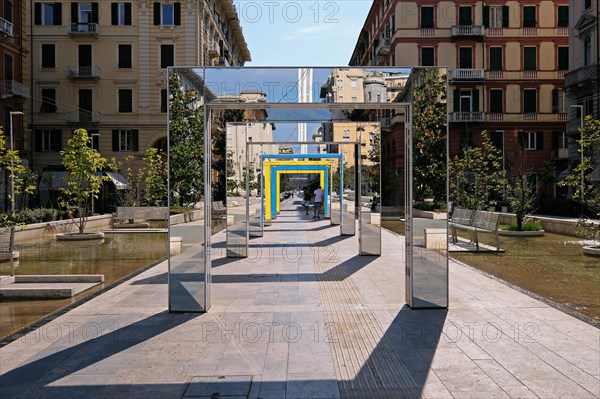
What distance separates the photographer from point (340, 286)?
29.9 ft

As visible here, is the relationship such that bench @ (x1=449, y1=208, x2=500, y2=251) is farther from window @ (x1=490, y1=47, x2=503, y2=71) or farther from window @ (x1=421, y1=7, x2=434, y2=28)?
window @ (x1=490, y1=47, x2=503, y2=71)

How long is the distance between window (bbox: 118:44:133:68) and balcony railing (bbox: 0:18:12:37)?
28.5 ft

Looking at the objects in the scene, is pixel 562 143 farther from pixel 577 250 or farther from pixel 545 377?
pixel 545 377

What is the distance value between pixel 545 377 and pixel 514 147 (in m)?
39.6

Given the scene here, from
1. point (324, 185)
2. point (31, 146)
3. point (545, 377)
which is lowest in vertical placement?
point (545, 377)

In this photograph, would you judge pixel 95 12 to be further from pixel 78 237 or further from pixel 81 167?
pixel 78 237

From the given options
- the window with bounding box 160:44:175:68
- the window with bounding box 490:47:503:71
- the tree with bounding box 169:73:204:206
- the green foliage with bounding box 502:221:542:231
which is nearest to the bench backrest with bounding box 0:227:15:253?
the tree with bounding box 169:73:204:206

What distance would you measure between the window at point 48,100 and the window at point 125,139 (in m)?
4.18

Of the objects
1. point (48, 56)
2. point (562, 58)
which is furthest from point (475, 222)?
point (48, 56)

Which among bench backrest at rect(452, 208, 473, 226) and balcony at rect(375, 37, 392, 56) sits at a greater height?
balcony at rect(375, 37, 392, 56)

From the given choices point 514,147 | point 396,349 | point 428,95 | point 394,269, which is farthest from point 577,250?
point 514,147

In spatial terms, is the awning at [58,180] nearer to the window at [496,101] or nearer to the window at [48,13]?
the window at [48,13]

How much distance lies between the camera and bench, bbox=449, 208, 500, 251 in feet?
43.1

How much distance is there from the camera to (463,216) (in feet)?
49.4
